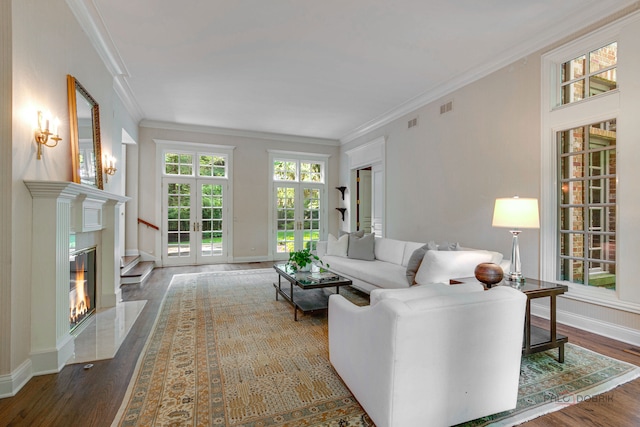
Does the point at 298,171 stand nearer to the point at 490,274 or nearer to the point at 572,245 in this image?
the point at 572,245

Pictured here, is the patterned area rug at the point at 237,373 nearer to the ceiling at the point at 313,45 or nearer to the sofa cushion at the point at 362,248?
the sofa cushion at the point at 362,248

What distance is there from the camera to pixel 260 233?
25.1ft

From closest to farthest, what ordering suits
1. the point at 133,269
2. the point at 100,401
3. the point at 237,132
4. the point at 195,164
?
the point at 100,401, the point at 133,269, the point at 195,164, the point at 237,132

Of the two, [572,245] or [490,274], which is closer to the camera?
[490,274]

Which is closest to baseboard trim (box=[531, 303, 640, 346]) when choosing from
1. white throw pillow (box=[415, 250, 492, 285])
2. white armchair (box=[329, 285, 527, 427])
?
white throw pillow (box=[415, 250, 492, 285])

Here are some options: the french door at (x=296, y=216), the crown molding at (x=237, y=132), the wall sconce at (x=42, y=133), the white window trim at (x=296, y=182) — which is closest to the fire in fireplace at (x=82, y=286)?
the wall sconce at (x=42, y=133)

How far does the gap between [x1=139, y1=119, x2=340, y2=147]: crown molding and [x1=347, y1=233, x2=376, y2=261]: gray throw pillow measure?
385 centimetres

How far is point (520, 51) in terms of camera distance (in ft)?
12.0

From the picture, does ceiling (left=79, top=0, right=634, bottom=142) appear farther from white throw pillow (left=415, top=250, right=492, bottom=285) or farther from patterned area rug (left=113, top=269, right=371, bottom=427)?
patterned area rug (left=113, top=269, right=371, bottom=427)

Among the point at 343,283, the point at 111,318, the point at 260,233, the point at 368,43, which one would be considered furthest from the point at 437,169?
the point at 111,318

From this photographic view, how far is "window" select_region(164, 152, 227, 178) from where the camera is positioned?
274 inches

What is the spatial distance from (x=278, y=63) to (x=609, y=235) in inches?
165

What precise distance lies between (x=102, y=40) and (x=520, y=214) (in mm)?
4709

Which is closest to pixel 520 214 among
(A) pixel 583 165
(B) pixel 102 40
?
(A) pixel 583 165
